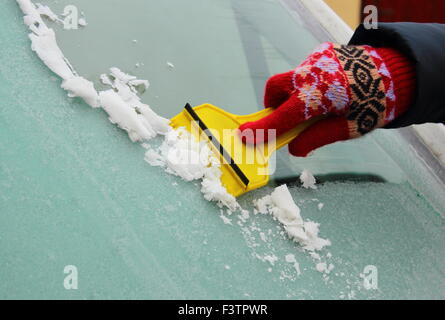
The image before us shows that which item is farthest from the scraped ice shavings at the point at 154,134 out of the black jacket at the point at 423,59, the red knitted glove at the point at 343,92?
the black jacket at the point at 423,59

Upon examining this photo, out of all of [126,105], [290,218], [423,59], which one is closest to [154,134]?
[126,105]

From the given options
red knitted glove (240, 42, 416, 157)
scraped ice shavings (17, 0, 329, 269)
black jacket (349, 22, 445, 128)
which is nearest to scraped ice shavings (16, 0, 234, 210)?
scraped ice shavings (17, 0, 329, 269)

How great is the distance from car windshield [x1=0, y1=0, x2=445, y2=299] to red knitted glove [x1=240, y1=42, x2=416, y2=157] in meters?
0.09

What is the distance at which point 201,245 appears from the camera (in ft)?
2.18

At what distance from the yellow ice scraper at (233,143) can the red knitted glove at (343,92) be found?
0.02 m

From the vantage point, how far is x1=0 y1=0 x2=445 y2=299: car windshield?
61 centimetres

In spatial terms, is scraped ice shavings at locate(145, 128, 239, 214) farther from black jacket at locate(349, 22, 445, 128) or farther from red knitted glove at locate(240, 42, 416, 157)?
black jacket at locate(349, 22, 445, 128)

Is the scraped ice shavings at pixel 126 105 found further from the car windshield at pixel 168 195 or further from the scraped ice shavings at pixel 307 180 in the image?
the scraped ice shavings at pixel 307 180

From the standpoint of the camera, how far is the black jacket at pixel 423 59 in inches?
28.4

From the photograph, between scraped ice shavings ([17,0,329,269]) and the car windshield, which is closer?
the car windshield

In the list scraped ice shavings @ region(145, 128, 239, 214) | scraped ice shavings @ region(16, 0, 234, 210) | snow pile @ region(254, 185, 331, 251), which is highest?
scraped ice shavings @ region(16, 0, 234, 210)

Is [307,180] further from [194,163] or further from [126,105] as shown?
[126,105]

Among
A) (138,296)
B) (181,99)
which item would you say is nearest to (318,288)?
(138,296)
